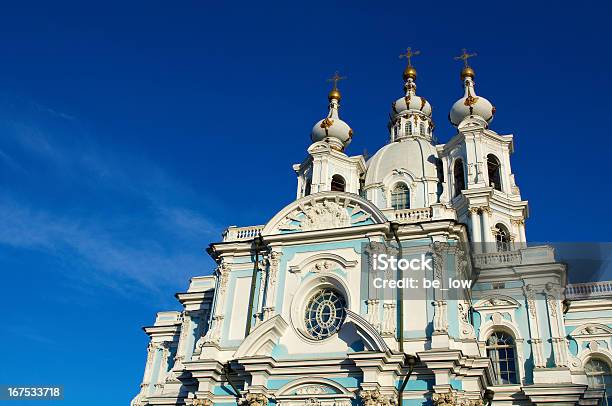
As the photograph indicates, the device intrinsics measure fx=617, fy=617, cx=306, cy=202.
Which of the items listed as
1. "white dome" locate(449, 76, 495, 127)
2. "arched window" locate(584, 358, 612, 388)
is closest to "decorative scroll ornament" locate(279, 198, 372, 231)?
"arched window" locate(584, 358, 612, 388)

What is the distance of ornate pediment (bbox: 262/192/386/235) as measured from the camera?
20141 mm

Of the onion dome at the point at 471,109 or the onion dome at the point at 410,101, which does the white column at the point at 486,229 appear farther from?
the onion dome at the point at 410,101

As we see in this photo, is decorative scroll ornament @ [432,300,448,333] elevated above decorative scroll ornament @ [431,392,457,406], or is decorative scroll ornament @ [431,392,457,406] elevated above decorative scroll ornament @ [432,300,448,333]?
decorative scroll ornament @ [432,300,448,333]

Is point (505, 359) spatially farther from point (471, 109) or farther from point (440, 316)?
point (471, 109)

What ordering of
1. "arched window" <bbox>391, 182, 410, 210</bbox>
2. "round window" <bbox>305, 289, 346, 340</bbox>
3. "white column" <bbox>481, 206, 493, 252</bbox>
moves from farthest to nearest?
"arched window" <bbox>391, 182, 410, 210</bbox> → "white column" <bbox>481, 206, 493, 252</bbox> → "round window" <bbox>305, 289, 346, 340</bbox>

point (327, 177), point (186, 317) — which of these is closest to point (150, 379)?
point (186, 317)

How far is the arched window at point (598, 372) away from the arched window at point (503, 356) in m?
2.59

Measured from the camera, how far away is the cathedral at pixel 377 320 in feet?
56.8

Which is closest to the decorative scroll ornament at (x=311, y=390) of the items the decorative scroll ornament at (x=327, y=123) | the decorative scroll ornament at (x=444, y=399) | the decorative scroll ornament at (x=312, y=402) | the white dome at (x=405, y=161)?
the decorative scroll ornament at (x=312, y=402)

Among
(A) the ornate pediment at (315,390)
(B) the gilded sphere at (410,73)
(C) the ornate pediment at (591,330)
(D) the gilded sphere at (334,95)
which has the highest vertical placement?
(B) the gilded sphere at (410,73)

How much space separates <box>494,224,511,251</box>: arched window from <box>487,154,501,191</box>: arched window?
7.50ft

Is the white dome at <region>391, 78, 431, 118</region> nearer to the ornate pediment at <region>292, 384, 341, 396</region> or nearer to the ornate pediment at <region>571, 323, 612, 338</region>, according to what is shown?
the ornate pediment at <region>571, 323, 612, 338</region>

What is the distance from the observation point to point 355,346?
17953mm

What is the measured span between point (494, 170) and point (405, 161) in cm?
462
